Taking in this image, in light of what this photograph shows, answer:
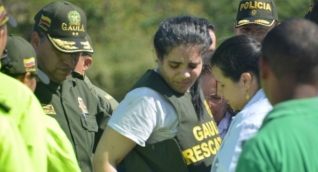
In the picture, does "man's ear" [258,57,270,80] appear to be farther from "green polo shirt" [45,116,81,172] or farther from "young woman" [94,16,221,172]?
"young woman" [94,16,221,172]

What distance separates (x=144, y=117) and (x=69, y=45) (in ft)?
2.98

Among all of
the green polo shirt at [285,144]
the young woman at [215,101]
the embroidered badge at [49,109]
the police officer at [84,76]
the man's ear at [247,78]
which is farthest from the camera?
the young woman at [215,101]

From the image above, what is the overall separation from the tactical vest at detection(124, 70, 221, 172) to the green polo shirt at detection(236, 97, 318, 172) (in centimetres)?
178

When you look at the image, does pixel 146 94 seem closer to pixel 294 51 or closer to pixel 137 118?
pixel 137 118

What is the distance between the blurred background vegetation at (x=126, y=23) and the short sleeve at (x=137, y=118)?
703 cm

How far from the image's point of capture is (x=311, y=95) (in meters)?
2.57

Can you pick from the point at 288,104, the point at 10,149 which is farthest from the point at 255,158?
the point at 10,149

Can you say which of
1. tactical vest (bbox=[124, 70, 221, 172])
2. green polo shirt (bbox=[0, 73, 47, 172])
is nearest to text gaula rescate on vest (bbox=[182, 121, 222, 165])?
tactical vest (bbox=[124, 70, 221, 172])

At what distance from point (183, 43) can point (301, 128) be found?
1891mm

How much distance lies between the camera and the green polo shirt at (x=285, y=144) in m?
2.36

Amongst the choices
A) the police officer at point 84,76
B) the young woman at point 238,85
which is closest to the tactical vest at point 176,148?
the young woman at point 238,85

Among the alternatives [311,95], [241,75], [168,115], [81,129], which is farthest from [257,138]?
[81,129]

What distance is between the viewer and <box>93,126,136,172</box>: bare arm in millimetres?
4098

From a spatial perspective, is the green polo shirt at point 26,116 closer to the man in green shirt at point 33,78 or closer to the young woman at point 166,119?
the man in green shirt at point 33,78
